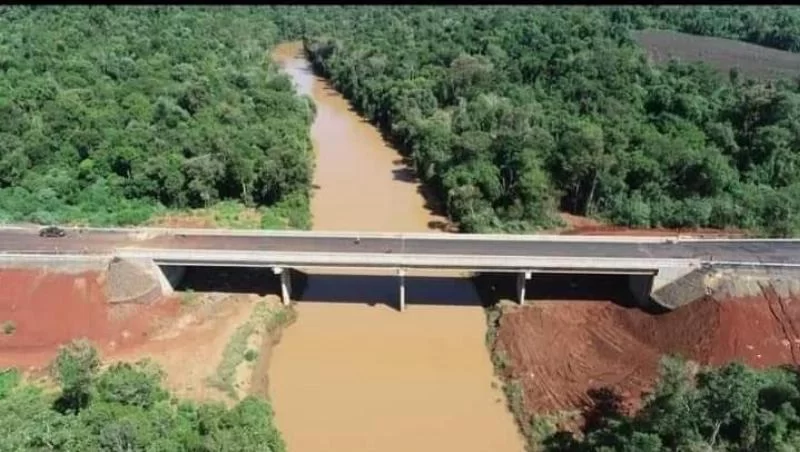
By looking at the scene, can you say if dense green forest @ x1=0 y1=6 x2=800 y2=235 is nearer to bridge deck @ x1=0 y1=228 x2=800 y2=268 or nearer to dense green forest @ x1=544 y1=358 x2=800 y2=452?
bridge deck @ x1=0 y1=228 x2=800 y2=268

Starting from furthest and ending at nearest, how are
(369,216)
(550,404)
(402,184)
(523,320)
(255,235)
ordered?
(402,184) < (369,216) < (255,235) < (523,320) < (550,404)

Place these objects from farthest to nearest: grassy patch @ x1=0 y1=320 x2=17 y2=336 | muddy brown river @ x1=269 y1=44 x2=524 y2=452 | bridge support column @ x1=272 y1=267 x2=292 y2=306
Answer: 1. bridge support column @ x1=272 y1=267 x2=292 y2=306
2. grassy patch @ x1=0 y1=320 x2=17 y2=336
3. muddy brown river @ x1=269 y1=44 x2=524 y2=452

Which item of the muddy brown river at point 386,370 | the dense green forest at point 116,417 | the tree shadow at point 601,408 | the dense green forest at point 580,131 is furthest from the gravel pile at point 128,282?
the tree shadow at point 601,408

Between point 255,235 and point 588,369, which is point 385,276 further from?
point 588,369

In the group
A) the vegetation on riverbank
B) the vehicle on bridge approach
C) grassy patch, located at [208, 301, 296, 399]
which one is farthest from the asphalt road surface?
the vegetation on riverbank

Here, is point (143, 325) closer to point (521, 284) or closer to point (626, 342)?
point (521, 284)

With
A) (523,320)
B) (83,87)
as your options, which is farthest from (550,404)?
(83,87)
